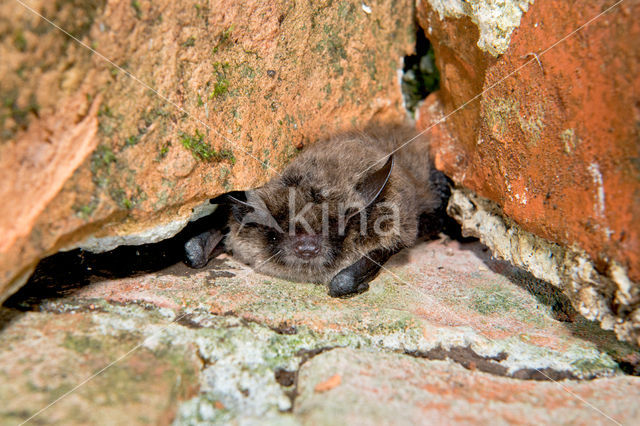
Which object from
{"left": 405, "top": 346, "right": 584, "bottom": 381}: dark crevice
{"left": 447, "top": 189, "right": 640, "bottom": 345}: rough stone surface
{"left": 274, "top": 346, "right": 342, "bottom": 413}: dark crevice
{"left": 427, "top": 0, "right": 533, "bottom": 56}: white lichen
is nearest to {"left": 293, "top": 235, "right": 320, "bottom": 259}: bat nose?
{"left": 274, "top": 346, "right": 342, "bottom": 413}: dark crevice

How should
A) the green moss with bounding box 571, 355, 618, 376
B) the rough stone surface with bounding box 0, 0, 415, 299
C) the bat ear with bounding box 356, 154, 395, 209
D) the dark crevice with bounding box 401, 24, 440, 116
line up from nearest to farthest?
the rough stone surface with bounding box 0, 0, 415, 299, the green moss with bounding box 571, 355, 618, 376, the bat ear with bounding box 356, 154, 395, 209, the dark crevice with bounding box 401, 24, 440, 116

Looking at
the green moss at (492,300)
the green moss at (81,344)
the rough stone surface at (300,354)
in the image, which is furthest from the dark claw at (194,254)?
the green moss at (492,300)

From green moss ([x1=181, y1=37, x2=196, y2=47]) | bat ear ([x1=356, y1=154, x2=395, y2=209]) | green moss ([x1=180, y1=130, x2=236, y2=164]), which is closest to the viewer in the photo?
green moss ([x1=181, y1=37, x2=196, y2=47])

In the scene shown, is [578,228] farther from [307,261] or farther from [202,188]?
[202,188]

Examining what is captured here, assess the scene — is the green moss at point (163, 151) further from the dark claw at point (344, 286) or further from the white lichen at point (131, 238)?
the dark claw at point (344, 286)

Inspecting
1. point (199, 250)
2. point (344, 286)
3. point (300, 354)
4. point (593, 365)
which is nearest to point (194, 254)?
point (199, 250)

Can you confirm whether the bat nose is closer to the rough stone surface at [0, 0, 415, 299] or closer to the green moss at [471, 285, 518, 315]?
the rough stone surface at [0, 0, 415, 299]

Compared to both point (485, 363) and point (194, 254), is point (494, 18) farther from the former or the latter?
point (194, 254)

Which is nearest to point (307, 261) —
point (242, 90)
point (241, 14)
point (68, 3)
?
point (242, 90)
